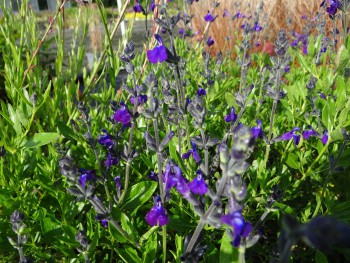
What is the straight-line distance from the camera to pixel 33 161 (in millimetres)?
1676

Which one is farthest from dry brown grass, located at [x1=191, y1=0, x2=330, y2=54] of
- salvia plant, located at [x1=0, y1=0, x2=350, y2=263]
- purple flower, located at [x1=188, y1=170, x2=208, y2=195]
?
purple flower, located at [x1=188, y1=170, x2=208, y2=195]

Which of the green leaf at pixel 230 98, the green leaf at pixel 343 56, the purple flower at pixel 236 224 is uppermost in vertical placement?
the green leaf at pixel 343 56

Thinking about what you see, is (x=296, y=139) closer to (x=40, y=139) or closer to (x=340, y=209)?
(x=340, y=209)

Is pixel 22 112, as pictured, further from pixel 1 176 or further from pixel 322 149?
pixel 322 149

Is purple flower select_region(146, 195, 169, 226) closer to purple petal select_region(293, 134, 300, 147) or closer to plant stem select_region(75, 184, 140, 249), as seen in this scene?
plant stem select_region(75, 184, 140, 249)

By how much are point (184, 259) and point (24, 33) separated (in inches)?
75.6

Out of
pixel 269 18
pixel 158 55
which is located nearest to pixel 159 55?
pixel 158 55

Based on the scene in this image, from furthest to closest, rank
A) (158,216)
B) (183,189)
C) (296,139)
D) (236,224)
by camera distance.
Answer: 1. (296,139)
2. (158,216)
3. (183,189)
4. (236,224)

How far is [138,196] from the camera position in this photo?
149 centimetres

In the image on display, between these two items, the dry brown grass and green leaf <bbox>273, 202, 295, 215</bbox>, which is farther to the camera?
the dry brown grass

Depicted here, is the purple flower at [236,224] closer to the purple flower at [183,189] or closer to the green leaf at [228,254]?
the purple flower at [183,189]

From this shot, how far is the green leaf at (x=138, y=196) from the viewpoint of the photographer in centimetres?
148

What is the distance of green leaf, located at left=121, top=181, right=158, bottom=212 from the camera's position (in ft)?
4.84

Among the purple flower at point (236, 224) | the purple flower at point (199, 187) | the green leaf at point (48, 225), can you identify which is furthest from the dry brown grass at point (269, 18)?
the purple flower at point (236, 224)
